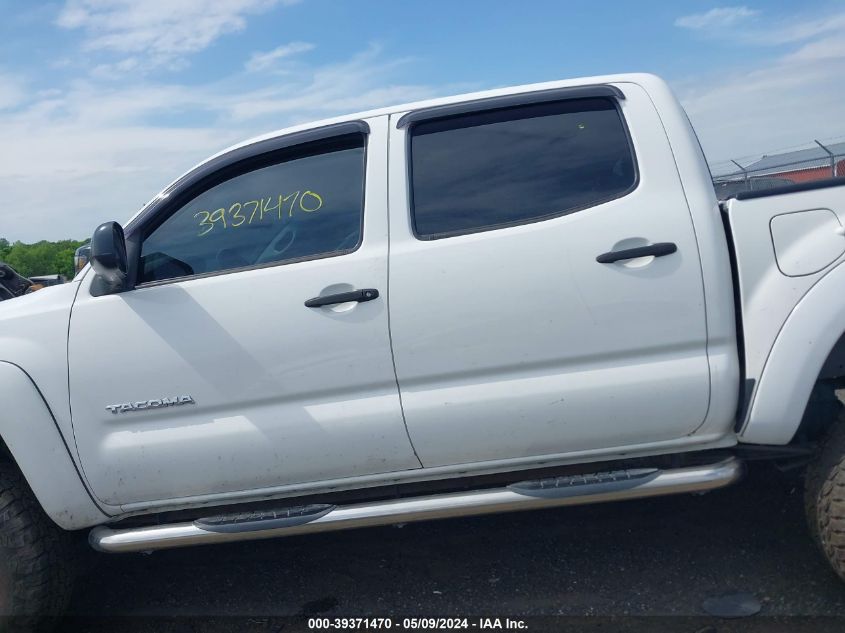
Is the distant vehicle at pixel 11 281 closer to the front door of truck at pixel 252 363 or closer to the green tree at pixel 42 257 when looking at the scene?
the front door of truck at pixel 252 363

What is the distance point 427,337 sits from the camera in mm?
2979

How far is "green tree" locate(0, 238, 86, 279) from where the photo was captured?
45.8ft

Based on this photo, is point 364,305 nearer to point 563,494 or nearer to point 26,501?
point 563,494

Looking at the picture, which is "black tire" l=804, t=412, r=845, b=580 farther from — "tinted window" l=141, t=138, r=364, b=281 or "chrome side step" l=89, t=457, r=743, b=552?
"tinted window" l=141, t=138, r=364, b=281

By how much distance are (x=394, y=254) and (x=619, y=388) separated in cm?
96

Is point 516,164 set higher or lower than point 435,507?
higher

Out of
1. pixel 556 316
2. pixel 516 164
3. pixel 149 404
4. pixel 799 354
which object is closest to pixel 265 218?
pixel 149 404

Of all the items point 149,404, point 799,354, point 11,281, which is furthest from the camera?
point 11,281

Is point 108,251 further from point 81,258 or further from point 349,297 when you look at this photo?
point 349,297

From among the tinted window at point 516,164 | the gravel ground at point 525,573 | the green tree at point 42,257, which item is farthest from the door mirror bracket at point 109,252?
the green tree at point 42,257

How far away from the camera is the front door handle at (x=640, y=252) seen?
9.54ft

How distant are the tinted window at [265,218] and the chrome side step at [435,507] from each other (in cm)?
99

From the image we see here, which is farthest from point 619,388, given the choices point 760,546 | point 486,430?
point 760,546

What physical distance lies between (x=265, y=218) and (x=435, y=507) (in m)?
1.33
